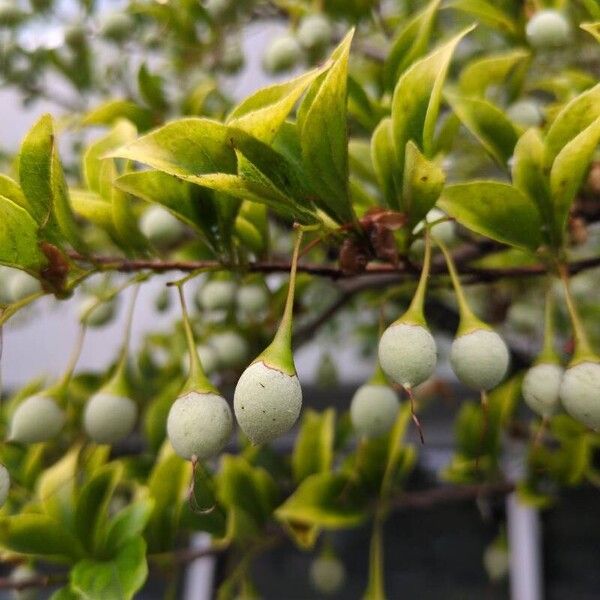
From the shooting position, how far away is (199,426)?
1.27ft

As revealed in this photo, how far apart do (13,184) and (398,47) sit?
0.32m

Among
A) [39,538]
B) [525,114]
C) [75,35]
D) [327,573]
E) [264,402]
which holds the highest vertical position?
[75,35]

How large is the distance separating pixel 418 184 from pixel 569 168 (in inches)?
3.7

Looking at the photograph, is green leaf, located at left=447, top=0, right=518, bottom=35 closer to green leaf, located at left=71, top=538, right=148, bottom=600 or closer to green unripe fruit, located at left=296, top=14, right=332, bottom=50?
green unripe fruit, located at left=296, top=14, right=332, bottom=50

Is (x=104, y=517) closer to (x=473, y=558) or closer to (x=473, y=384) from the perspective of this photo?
(x=473, y=384)

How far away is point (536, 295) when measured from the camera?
1.14 metres

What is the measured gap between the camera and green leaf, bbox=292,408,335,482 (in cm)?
73

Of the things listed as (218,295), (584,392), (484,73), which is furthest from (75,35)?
(584,392)

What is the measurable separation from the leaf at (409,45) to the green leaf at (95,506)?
41 centimetres

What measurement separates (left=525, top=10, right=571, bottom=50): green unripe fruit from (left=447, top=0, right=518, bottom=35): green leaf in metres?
0.03

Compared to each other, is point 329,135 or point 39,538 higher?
point 329,135

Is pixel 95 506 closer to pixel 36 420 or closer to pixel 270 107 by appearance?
pixel 36 420

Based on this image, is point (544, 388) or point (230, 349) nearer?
point (544, 388)

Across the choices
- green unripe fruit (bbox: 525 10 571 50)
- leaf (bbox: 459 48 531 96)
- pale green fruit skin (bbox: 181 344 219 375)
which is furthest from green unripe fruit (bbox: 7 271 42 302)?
green unripe fruit (bbox: 525 10 571 50)
